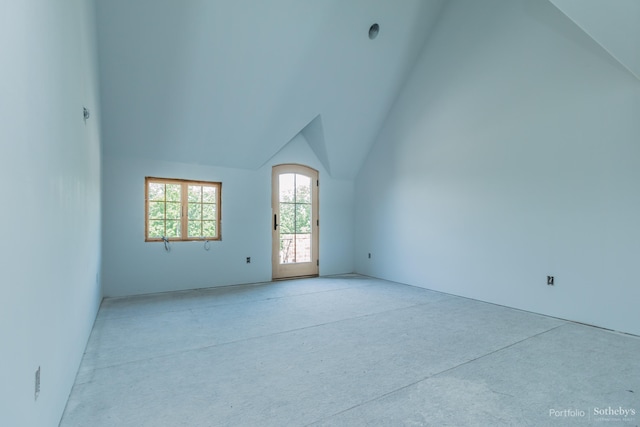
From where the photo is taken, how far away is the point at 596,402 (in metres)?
1.89

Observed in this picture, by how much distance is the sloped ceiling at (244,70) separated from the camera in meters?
3.31

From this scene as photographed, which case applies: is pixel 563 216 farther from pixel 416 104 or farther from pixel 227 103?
pixel 227 103

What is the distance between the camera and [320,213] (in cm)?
609

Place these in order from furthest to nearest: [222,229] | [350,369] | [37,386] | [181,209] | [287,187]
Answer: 1. [287,187]
2. [222,229]
3. [181,209]
4. [350,369]
5. [37,386]

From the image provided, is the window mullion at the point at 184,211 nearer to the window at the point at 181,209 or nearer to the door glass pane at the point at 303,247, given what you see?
the window at the point at 181,209

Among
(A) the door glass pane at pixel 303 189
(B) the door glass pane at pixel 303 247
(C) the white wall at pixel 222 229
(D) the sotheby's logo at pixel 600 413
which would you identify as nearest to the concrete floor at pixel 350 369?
(D) the sotheby's logo at pixel 600 413

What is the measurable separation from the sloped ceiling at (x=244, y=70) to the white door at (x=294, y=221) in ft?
2.19

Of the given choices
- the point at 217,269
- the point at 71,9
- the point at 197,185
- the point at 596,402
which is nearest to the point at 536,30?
the point at 596,402

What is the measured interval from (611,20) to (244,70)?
3.42 meters

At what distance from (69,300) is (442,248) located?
168 inches

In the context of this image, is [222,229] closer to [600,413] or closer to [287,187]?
[287,187]

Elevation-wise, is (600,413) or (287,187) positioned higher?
(287,187)

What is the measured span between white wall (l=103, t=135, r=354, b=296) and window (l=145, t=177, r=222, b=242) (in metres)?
0.10

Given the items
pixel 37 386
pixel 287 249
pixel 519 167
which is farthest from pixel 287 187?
pixel 37 386
